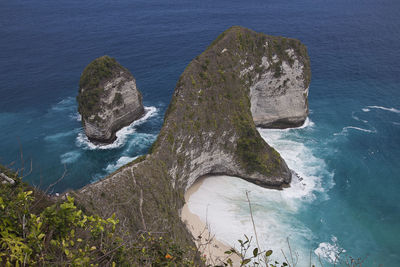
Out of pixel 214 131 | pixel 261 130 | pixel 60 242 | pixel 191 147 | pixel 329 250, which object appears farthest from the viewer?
pixel 261 130

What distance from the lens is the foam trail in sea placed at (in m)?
36.6

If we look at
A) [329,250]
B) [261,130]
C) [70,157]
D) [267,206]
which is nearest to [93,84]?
[70,157]

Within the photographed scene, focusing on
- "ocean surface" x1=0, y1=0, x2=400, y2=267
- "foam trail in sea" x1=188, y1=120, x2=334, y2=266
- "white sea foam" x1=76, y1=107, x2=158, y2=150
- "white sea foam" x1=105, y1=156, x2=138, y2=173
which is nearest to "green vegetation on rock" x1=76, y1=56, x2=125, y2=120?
"white sea foam" x1=76, y1=107, x2=158, y2=150

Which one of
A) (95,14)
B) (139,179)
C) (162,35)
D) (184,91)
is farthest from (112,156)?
(95,14)

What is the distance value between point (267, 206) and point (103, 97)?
116ft

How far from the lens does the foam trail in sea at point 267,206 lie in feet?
120

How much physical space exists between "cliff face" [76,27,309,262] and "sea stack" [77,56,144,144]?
19173 mm

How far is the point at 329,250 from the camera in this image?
36500mm

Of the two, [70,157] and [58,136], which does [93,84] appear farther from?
[70,157]

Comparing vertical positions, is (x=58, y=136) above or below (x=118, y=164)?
above

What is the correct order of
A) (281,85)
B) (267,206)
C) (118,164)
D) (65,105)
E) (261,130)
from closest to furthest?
(267,206) → (118,164) → (281,85) → (261,130) → (65,105)

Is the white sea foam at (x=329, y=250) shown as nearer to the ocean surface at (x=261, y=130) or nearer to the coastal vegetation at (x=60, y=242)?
the ocean surface at (x=261, y=130)

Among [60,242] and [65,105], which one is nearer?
[60,242]

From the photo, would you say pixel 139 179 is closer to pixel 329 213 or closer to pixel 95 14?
pixel 329 213
